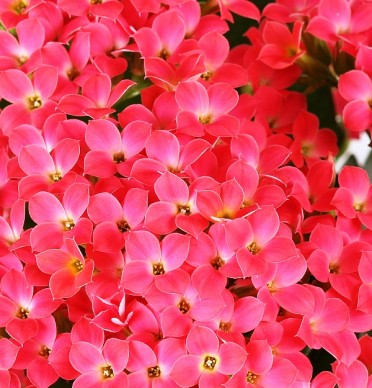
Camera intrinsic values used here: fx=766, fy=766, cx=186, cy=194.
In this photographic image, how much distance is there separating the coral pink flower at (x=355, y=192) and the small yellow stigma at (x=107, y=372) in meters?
0.20

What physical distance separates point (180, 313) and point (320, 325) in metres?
0.10

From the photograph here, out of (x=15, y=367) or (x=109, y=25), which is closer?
(x=15, y=367)

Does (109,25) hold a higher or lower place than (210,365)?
higher

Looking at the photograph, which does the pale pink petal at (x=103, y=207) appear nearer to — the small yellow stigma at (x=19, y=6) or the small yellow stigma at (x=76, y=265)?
the small yellow stigma at (x=76, y=265)

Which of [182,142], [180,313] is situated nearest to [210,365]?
[180,313]

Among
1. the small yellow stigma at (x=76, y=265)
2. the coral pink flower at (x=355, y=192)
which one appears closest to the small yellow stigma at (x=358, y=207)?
the coral pink flower at (x=355, y=192)

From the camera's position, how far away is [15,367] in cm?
51

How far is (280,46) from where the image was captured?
0.66 metres

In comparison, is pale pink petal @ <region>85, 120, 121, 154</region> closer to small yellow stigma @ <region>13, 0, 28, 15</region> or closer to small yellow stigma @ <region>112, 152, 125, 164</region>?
small yellow stigma @ <region>112, 152, 125, 164</region>

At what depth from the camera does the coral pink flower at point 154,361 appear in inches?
19.2

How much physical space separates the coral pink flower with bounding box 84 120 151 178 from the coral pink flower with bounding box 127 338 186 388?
13cm

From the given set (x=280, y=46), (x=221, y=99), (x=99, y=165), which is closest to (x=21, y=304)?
(x=99, y=165)

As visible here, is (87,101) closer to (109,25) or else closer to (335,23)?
(109,25)

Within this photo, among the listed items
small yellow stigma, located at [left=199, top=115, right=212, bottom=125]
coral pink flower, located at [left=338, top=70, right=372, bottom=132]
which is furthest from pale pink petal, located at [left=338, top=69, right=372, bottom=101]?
small yellow stigma, located at [left=199, top=115, right=212, bottom=125]
